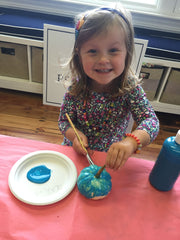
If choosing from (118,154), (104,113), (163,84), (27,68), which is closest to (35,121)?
(27,68)

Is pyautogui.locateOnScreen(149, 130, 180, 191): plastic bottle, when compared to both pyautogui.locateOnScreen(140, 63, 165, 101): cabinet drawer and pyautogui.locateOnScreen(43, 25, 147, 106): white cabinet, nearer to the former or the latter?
pyautogui.locateOnScreen(43, 25, 147, 106): white cabinet

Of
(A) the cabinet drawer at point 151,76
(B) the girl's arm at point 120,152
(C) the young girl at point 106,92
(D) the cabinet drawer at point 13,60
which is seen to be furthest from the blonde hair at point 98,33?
(D) the cabinet drawer at point 13,60

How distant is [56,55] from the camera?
1.43m

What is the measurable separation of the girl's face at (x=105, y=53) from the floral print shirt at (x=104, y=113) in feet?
0.48

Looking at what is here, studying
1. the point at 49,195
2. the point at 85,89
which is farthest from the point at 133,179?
the point at 85,89

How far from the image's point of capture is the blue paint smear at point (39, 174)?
0.49 meters

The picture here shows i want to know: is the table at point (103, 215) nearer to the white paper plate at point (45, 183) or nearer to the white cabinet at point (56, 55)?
the white paper plate at point (45, 183)

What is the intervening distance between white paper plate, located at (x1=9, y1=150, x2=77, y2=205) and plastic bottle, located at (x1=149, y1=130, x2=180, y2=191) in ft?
0.70

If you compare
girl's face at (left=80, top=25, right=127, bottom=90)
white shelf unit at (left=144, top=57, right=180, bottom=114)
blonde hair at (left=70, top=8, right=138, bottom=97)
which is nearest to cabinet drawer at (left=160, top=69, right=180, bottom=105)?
white shelf unit at (left=144, top=57, right=180, bottom=114)

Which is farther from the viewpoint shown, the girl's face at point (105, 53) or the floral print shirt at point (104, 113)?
the floral print shirt at point (104, 113)

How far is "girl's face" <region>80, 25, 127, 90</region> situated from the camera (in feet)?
1.87

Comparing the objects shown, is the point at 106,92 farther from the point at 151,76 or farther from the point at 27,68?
the point at 27,68

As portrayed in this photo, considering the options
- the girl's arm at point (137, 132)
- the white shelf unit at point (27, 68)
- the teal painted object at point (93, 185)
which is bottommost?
the white shelf unit at point (27, 68)

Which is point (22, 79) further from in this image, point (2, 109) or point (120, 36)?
point (120, 36)
